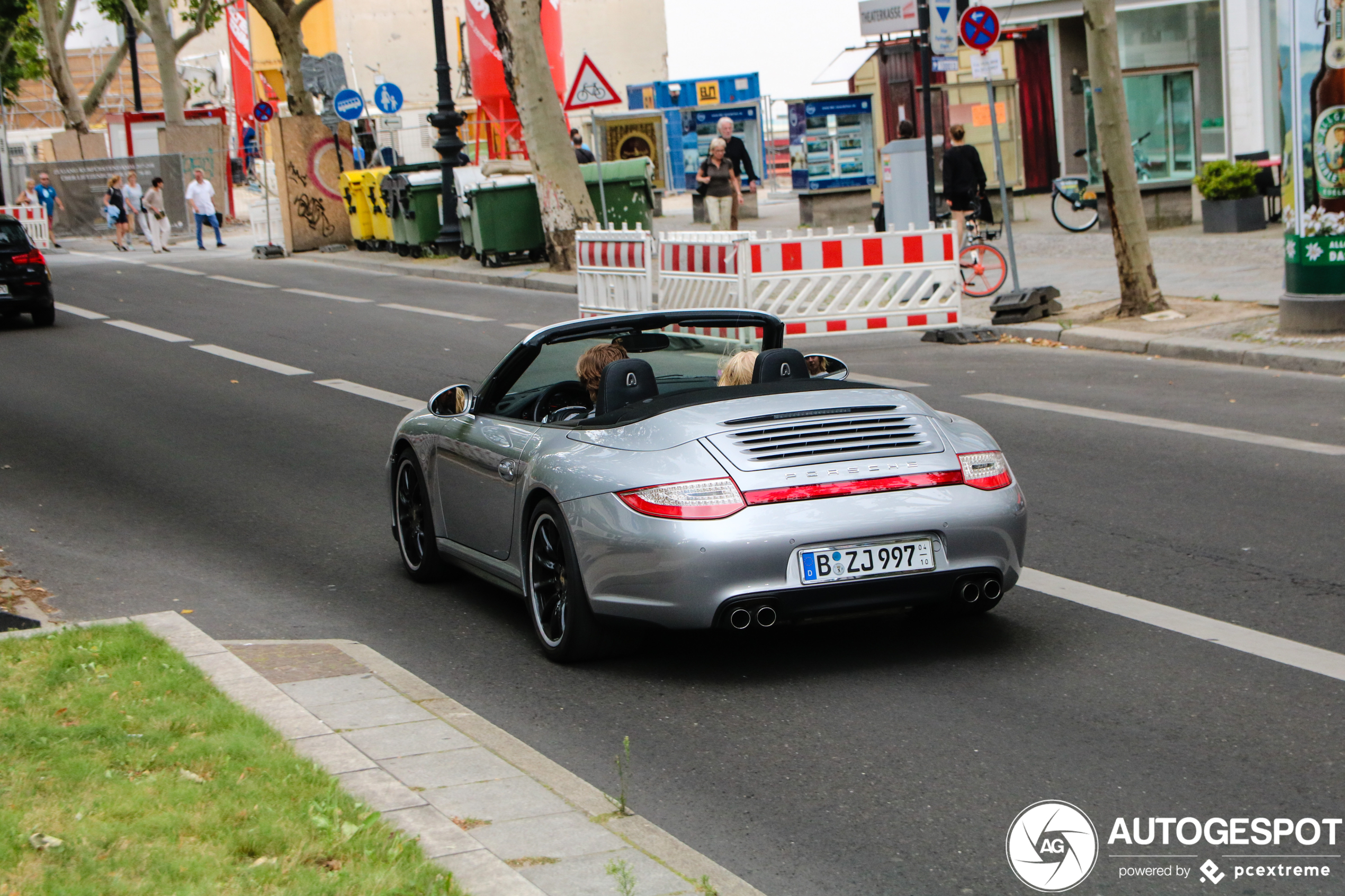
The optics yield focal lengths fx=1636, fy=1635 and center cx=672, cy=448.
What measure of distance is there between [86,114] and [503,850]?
206ft

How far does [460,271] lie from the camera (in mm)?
27719

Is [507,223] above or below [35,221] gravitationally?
below

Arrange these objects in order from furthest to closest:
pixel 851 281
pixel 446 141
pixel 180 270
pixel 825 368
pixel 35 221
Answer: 1. pixel 35 221
2. pixel 180 270
3. pixel 446 141
4. pixel 851 281
5. pixel 825 368

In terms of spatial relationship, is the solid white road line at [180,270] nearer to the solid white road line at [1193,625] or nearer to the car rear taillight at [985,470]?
the solid white road line at [1193,625]

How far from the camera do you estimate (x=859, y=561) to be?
5.52 m

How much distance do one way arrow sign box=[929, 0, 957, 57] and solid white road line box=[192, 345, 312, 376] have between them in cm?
900

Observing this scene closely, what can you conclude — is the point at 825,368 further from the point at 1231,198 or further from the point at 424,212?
the point at 424,212

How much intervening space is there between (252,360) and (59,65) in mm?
45955

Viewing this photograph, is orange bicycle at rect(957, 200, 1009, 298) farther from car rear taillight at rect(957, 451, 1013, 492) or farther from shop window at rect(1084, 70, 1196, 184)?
car rear taillight at rect(957, 451, 1013, 492)

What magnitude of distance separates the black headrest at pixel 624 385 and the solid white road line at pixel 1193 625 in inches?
74.9

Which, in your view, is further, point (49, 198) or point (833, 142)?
point (49, 198)

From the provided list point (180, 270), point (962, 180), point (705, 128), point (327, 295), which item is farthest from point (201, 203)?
point (962, 180)

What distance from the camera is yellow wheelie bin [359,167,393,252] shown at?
33312 millimetres

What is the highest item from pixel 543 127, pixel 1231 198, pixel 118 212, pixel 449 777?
pixel 543 127
